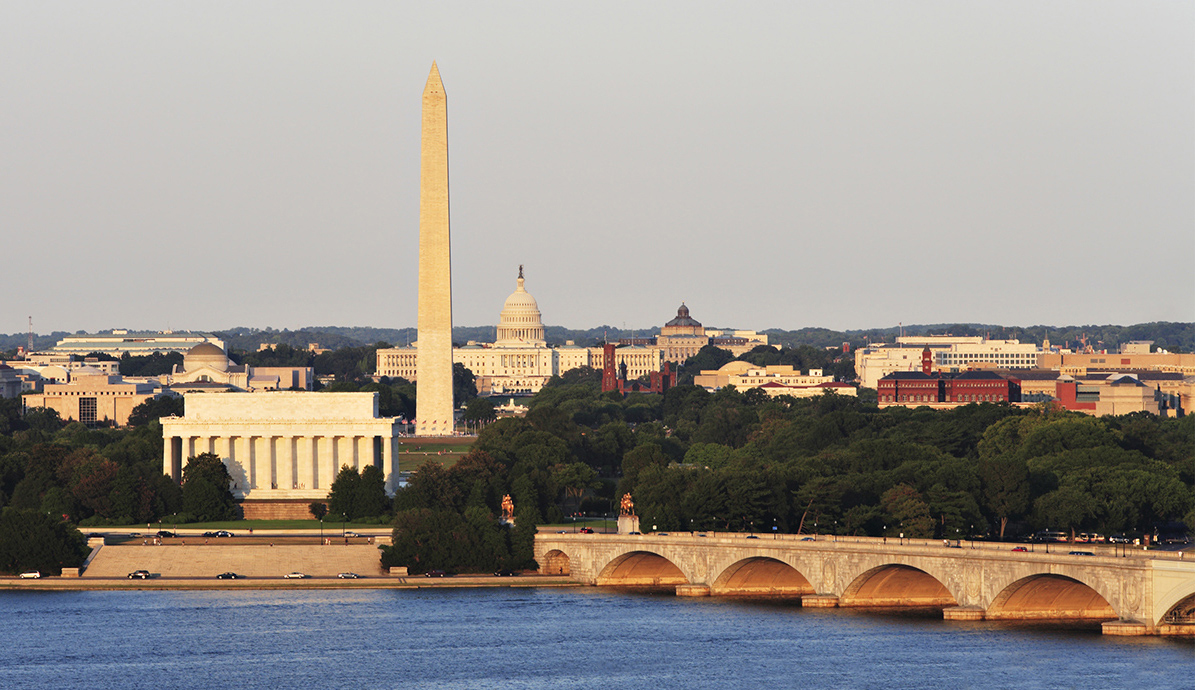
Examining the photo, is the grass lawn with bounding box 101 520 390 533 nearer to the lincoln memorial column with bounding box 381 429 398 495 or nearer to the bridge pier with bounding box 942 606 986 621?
the lincoln memorial column with bounding box 381 429 398 495

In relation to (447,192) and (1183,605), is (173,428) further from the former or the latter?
A: (1183,605)

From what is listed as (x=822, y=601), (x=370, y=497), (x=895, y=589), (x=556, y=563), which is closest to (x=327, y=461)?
(x=370, y=497)

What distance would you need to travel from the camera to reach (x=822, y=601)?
80.2 meters

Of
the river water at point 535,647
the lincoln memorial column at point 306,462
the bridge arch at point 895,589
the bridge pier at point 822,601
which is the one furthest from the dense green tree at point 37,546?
the bridge arch at point 895,589

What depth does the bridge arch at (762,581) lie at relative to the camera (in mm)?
84375

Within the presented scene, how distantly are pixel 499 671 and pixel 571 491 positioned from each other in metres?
42.5

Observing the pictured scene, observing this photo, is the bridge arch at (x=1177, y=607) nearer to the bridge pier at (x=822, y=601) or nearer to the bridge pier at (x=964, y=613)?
the bridge pier at (x=964, y=613)

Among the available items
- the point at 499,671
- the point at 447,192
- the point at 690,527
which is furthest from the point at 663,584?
the point at 447,192

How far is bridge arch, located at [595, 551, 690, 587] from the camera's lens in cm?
8844

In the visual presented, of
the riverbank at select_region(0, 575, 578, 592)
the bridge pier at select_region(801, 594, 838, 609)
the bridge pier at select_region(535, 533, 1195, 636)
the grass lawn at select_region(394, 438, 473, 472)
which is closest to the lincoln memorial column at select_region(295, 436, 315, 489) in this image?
the grass lawn at select_region(394, 438, 473, 472)

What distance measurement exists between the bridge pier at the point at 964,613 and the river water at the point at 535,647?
619 millimetres

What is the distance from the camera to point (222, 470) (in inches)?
4188

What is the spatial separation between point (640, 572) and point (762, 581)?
5.96 metres

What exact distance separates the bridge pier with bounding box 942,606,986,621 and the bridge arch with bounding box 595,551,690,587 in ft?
49.8
